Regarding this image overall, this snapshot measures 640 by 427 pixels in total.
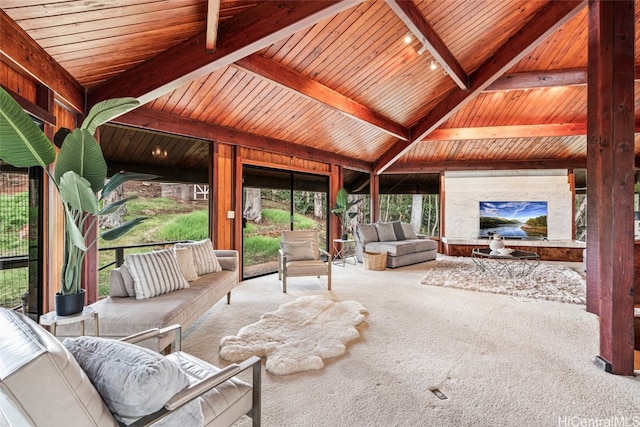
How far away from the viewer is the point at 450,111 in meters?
5.54

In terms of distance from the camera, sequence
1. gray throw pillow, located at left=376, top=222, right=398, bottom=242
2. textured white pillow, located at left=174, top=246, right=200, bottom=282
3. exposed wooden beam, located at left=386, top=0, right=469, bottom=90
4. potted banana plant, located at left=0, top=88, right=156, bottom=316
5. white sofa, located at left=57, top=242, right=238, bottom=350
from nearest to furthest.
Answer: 1. potted banana plant, located at left=0, top=88, right=156, bottom=316
2. white sofa, located at left=57, top=242, right=238, bottom=350
3. exposed wooden beam, located at left=386, top=0, right=469, bottom=90
4. textured white pillow, located at left=174, top=246, right=200, bottom=282
5. gray throw pillow, located at left=376, top=222, right=398, bottom=242

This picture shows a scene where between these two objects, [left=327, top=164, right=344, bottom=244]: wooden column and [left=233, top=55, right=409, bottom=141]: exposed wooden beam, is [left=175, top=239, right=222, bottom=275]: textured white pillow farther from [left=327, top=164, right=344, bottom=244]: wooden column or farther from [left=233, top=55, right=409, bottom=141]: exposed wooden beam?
[left=327, top=164, right=344, bottom=244]: wooden column

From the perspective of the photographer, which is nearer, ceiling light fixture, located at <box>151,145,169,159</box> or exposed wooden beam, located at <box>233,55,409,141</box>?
exposed wooden beam, located at <box>233,55,409,141</box>

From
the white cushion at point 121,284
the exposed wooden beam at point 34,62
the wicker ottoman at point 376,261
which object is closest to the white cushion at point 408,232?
the wicker ottoman at point 376,261

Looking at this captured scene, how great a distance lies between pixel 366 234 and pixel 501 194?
416 cm

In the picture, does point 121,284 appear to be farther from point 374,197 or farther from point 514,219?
point 514,219

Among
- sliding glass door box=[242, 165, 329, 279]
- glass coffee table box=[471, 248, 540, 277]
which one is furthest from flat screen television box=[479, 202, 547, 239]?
sliding glass door box=[242, 165, 329, 279]

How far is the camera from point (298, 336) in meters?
A: 2.88

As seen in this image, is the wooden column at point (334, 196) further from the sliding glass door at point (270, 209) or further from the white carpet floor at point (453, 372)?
the white carpet floor at point (453, 372)

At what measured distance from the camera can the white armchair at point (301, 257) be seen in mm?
4492

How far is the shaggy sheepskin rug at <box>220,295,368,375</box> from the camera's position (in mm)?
2430

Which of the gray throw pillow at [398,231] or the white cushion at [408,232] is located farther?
the white cushion at [408,232]

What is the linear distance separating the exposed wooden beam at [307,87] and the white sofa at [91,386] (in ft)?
10.5

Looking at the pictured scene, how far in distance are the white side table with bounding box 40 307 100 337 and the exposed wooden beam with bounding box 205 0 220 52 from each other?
2.48m
